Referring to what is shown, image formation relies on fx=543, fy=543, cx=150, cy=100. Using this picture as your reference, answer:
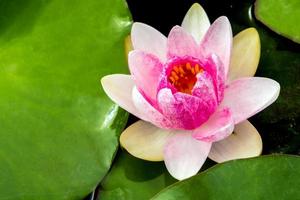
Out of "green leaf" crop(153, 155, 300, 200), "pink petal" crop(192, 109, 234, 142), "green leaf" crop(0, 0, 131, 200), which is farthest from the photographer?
"green leaf" crop(0, 0, 131, 200)

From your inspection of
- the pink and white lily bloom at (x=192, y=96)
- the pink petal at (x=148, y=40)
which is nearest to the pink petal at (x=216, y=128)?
the pink and white lily bloom at (x=192, y=96)

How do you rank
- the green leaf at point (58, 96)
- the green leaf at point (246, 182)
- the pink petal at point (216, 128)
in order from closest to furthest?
1. the green leaf at point (246, 182)
2. the pink petal at point (216, 128)
3. the green leaf at point (58, 96)

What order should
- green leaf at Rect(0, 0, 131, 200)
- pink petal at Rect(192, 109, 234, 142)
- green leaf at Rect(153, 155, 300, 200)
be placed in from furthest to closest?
green leaf at Rect(0, 0, 131, 200), pink petal at Rect(192, 109, 234, 142), green leaf at Rect(153, 155, 300, 200)

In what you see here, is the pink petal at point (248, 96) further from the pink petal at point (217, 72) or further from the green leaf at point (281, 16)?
the green leaf at point (281, 16)

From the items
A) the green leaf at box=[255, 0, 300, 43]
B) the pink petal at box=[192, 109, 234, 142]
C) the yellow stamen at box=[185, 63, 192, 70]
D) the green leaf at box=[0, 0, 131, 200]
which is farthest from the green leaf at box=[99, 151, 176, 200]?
the green leaf at box=[255, 0, 300, 43]

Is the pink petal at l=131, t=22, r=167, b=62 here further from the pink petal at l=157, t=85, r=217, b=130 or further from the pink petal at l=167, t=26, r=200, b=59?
the pink petal at l=157, t=85, r=217, b=130

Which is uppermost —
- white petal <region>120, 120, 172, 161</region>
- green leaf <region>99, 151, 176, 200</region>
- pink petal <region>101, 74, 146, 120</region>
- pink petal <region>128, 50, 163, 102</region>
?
pink petal <region>128, 50, 163, 102</region>

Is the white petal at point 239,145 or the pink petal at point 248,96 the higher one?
the pink petal at point 248,96
